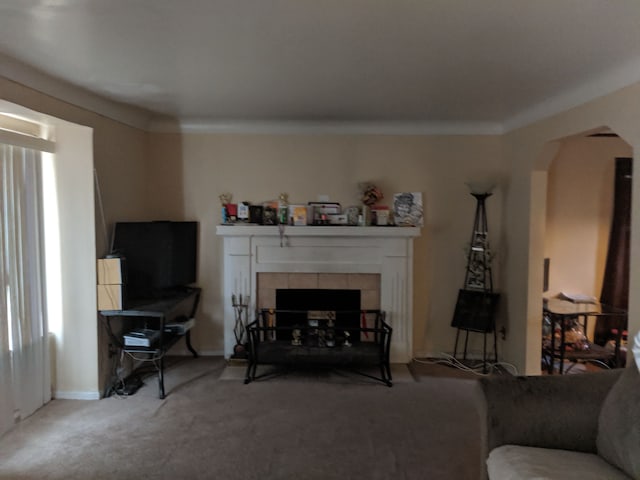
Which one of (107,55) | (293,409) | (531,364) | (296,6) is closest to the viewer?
(296,6)

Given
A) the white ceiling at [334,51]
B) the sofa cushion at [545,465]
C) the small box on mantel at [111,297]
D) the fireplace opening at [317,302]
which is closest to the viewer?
the sofa cushion at [545,465]

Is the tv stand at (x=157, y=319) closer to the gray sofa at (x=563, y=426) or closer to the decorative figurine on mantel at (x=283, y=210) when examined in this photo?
the decorative figurine on mantel at (x=283, y=210)

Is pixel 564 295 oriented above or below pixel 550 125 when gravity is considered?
below

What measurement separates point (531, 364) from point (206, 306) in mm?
3026

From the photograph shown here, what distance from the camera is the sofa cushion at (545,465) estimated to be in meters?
1.69

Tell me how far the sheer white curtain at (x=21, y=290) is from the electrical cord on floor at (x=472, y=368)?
10.5ft

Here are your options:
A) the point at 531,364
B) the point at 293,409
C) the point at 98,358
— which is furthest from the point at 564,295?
the point at 98,358

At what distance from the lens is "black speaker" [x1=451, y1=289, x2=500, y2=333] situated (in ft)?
13.3

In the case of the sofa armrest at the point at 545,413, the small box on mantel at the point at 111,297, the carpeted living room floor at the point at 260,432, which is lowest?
the carpeted living room floor at the point at 260,432

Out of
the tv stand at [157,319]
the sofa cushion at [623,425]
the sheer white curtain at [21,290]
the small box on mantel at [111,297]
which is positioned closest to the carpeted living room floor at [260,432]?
the sheer white curtain at [21,290]

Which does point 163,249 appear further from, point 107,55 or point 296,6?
point 296,6

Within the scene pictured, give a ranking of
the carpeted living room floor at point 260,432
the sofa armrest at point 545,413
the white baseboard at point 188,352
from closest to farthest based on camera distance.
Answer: the sofa armrest at point 545,413 → the carpeted living room floor at point 260,432 → the white baseboard at point 188,352

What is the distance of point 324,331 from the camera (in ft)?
12.8

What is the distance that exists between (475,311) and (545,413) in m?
2.20
